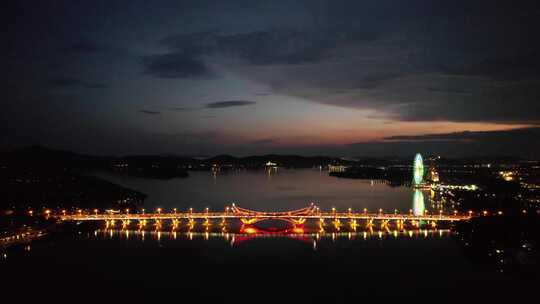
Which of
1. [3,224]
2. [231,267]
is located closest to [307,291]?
[231,267]

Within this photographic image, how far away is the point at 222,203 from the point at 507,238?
73.6ft

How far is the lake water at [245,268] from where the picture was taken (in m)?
14.0

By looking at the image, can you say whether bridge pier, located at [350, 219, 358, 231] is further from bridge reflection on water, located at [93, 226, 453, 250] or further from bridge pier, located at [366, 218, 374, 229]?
bridge reflection on water, located at [93, 226, 453, 250]

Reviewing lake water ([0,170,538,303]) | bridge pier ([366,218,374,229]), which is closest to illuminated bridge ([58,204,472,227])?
bridge pier ([366,218,374,229])

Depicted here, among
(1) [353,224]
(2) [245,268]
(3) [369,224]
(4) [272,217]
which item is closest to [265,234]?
(4) [272,217]

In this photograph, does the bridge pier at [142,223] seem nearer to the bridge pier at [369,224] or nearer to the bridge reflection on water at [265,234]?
the bridge reflection on water at [265,234]

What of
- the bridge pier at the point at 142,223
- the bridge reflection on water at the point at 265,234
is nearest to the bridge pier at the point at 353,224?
the bridge reflection on water at the point at 265,234

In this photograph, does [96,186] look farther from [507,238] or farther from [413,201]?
[507,238]

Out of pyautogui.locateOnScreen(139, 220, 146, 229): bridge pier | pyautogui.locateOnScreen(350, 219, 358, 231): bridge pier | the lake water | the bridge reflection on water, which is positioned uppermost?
pyautogui.locateOnScreen(139, 220, 146, 229): bridge pier

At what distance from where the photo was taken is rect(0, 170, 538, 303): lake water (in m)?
14.0

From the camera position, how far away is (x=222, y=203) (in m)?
35.8

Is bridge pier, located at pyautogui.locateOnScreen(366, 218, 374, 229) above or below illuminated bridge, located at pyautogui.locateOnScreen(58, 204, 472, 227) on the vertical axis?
below

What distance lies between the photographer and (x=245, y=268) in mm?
16703

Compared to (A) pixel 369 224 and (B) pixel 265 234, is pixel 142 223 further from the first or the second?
(A) pixel 369 224
